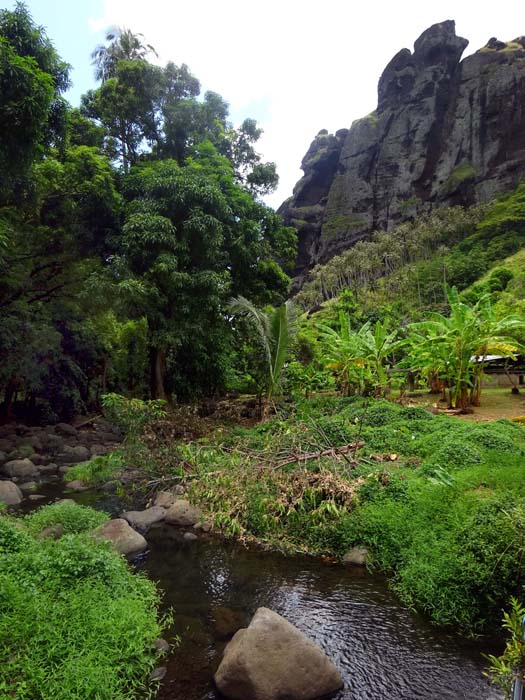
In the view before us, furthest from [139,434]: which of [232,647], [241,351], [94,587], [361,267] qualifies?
[361,267]

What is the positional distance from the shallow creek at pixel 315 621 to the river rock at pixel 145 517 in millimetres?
742

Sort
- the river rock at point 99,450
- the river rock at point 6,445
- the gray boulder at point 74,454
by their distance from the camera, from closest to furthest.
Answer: the gray boulder at point 74,454, the river rock at point 99,450, the river rock at point 6,445

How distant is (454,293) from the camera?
1356 cm

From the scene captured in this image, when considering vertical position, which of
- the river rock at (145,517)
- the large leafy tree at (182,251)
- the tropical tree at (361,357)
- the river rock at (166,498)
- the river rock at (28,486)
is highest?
the large leafy tree at (182,251)

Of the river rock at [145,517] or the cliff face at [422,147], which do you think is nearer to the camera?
the river rock at [145,517]

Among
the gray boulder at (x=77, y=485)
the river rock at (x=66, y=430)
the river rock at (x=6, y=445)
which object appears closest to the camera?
the gray boulder at (x=77, y=485)

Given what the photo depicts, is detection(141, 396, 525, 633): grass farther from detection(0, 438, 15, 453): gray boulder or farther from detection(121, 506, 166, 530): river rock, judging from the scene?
detection(0, 438, 15, 453): gray boulder

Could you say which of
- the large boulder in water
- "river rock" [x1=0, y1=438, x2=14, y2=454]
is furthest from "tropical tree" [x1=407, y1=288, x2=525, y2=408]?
"river rock" [x1=0, y1=438, x2=14, y2=454]

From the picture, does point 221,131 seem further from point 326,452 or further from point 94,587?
point 94,587

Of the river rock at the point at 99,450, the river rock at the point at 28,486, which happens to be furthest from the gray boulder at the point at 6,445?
the river rock at the point at 28,486

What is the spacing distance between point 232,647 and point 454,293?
39.7 feet

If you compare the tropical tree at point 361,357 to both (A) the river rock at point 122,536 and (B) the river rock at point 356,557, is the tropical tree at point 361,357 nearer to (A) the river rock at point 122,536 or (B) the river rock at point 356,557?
(B) the river rock at point 356,557

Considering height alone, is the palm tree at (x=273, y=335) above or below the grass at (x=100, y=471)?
above

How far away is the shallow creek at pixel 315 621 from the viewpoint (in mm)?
3664
